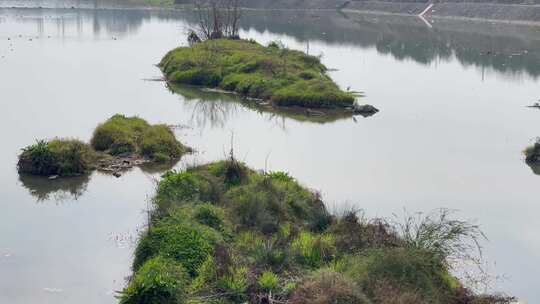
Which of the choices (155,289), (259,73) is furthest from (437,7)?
(155,289)

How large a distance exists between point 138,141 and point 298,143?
13.7ft

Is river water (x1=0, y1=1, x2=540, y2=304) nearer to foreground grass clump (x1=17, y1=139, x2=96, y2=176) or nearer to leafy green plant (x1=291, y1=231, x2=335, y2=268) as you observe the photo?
foreground grass clump (x1=17, y1=139, x2=96, y2=176)

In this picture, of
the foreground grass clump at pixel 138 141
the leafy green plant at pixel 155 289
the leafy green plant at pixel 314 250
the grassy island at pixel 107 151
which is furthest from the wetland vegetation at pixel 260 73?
the leafy green plant at pixel 155 289

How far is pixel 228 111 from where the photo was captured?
24297mm

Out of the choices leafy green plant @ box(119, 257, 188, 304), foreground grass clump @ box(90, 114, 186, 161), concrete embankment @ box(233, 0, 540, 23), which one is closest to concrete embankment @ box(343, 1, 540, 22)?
concrete embankment @ box(233, 0, 540, 23)

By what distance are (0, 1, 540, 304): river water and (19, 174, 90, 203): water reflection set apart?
1.7 inches

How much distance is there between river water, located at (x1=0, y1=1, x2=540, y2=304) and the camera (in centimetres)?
1189

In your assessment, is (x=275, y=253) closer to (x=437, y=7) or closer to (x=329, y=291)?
(x=329, y=291)

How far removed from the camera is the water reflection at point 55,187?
49.1 ft

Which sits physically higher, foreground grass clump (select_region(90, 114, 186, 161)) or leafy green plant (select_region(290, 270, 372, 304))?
leafy green plant (select_region(290, 270, 372, 304))

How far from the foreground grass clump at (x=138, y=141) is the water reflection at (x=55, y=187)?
65.3 inches

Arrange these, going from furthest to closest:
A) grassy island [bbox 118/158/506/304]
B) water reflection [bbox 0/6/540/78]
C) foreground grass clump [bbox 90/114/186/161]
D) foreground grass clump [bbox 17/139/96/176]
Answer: water reflection [bbox 0/6/540/78], foreground grass clump [bbox 90/114/186/161], foreground grass clump [bbox 17/139/96/176], grassy island [bbox 118/158/506/304]

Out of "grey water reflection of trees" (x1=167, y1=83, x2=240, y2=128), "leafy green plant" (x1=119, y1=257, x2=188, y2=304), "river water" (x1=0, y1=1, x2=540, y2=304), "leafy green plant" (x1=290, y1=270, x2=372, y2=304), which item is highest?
"leafy green plant" (x1=290, y1=270, x2=372, y2=304)

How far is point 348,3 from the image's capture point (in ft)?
255
